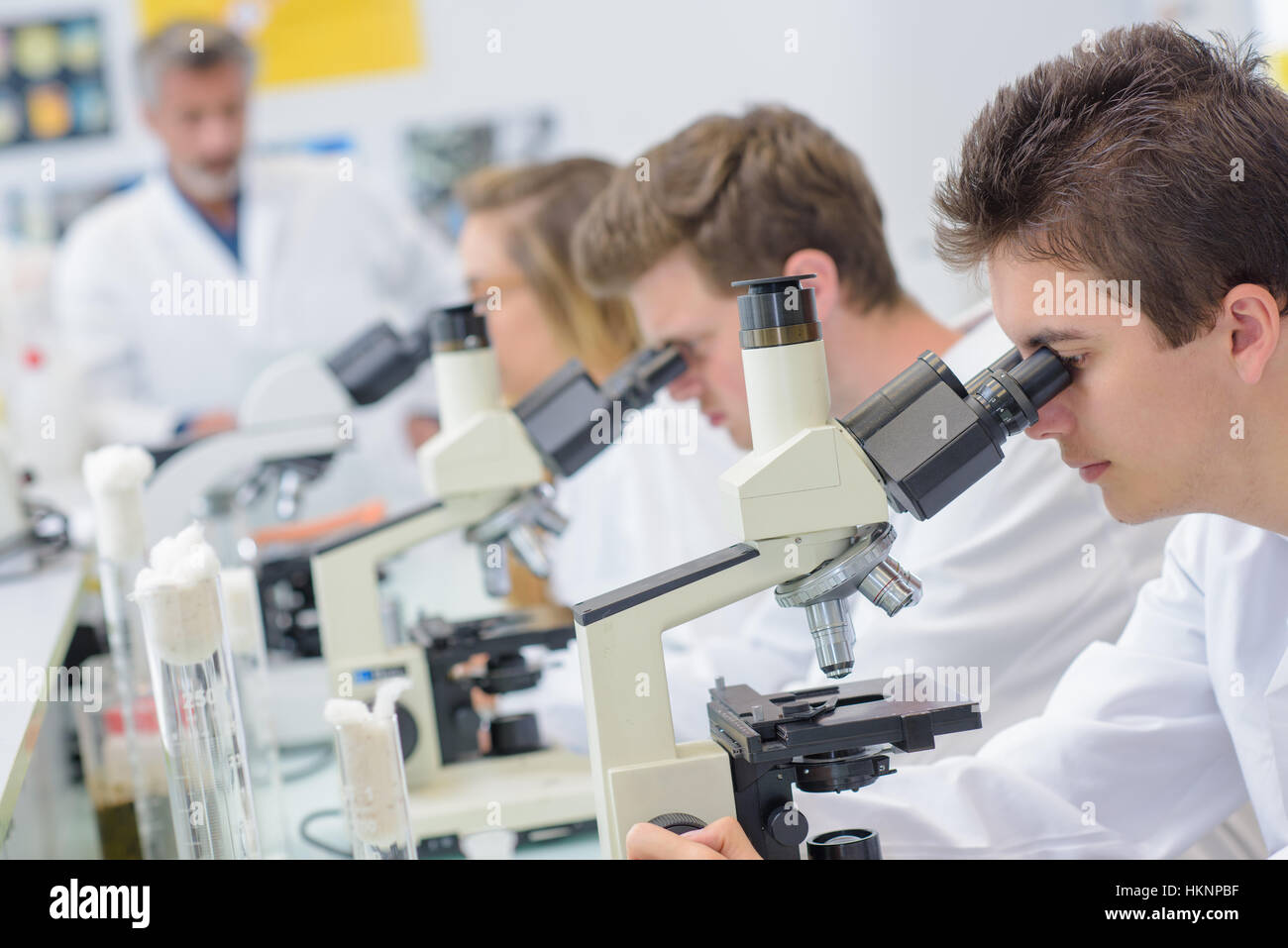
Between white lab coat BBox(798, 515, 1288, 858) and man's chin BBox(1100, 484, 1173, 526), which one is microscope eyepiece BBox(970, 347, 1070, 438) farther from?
white lab coat BBox(798, 515, 1288, 858)

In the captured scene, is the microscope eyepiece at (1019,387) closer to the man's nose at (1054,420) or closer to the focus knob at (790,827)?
the man's nose at (1054,420)

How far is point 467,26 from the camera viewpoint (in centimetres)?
444

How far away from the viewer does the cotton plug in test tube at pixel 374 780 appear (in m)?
1.12

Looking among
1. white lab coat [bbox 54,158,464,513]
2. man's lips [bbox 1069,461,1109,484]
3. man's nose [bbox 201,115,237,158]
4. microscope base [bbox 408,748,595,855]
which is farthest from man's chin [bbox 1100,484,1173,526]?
man's nose [bbox 201,115,237,158]

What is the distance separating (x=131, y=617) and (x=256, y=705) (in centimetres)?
20

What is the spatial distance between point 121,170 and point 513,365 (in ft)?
8.11

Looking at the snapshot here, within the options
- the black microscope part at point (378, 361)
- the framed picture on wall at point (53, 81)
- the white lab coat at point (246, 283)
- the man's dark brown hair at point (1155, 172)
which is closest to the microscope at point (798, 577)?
the man's dark brown hair at point (1155, 172)

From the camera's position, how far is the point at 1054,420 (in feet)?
3.49

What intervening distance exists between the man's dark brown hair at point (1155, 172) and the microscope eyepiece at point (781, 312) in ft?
0.74

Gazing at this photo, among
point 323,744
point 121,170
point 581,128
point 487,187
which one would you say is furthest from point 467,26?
point 323,744

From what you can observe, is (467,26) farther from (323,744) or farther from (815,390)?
(815,390)

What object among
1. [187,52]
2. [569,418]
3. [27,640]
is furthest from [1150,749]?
[187,52]

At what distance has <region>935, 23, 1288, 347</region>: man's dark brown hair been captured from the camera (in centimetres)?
100

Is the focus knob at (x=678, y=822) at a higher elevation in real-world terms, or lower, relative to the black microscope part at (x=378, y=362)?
lower
